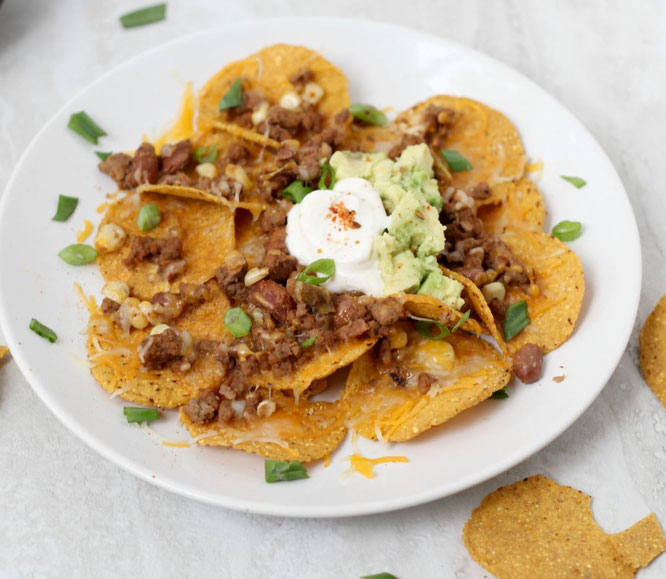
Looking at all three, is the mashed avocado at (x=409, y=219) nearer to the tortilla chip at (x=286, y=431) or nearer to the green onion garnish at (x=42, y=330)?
the tortilla chip at (x=286, y=431)

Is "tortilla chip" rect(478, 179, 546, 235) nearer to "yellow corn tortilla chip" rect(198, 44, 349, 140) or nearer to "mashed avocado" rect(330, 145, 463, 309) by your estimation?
"mashed avocado" rect(330, 145, 463, 309)

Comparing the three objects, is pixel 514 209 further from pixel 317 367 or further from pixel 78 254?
pixel 78 254

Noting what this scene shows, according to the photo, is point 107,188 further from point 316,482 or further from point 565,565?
point 565,565

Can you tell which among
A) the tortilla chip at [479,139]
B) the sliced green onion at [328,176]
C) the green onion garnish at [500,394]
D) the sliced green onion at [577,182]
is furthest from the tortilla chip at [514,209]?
the green onion garnish at [500,394]

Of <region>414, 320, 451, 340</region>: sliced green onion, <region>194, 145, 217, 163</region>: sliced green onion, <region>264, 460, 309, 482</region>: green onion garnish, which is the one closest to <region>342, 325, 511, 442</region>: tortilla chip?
<region>414, 320, 451, 340</region>: sliced green onion

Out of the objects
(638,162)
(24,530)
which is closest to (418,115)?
(638,162)
